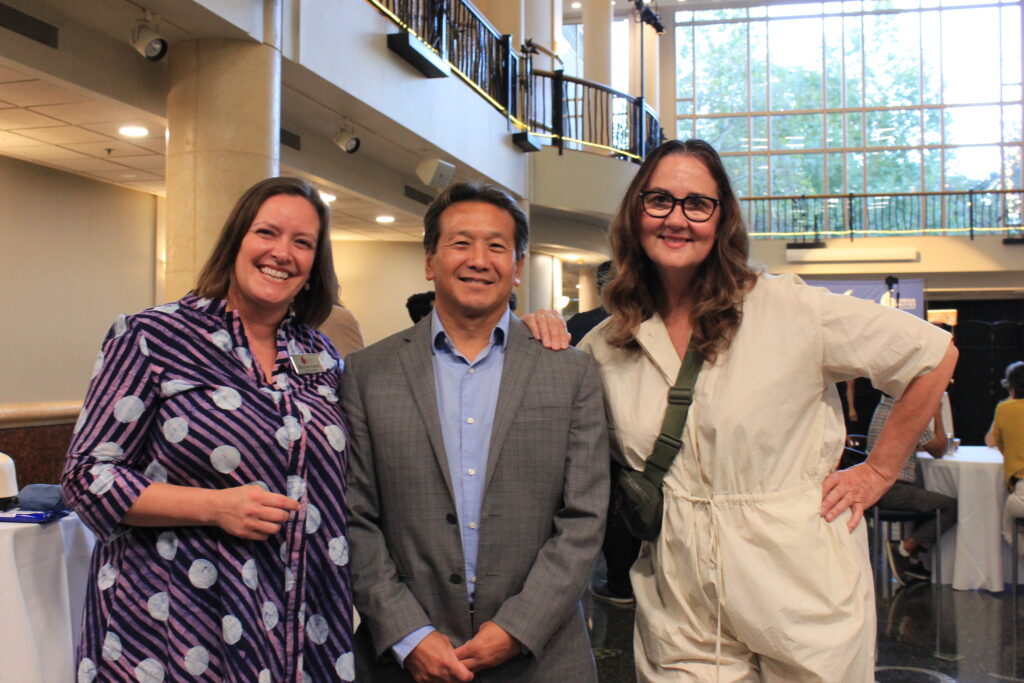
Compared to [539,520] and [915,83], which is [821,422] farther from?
[915,83]

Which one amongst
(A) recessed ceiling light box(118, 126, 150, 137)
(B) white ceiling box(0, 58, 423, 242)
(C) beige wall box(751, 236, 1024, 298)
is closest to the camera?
(B) white ceiling box(0, 58, 423, 242)

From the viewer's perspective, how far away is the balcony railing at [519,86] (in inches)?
339

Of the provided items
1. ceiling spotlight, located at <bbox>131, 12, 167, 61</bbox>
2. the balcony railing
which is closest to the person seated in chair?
ceiling spotlight, located at <bbox>131, 12, 167, 61</bbox>

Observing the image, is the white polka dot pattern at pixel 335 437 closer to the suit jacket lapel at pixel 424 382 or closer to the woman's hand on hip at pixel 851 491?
the suit jacket lapel at pixel 424 382

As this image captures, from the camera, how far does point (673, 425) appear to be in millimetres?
1741

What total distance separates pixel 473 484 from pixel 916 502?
14.5ft

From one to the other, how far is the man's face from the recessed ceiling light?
5665 mm

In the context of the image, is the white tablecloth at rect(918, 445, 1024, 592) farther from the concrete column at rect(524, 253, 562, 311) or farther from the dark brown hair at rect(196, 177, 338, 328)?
the concrete column at rect(524, 253, 562, 311)

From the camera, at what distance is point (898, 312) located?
178cm

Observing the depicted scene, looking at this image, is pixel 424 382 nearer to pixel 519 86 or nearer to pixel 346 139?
pixel 346 139

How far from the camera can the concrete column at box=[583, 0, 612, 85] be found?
14.6m

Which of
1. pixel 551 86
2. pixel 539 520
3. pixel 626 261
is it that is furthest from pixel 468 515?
pixel 551 86

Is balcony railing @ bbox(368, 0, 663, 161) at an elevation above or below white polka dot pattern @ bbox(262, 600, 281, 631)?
above

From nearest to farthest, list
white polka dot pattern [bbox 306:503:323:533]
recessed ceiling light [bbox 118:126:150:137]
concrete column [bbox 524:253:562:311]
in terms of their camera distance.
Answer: white polka dot pattern [bbox 306:503:323:533] < recessed ceiling light [bbox 118:126:150:137] < concrete column [bbox 524:253:562:311]
